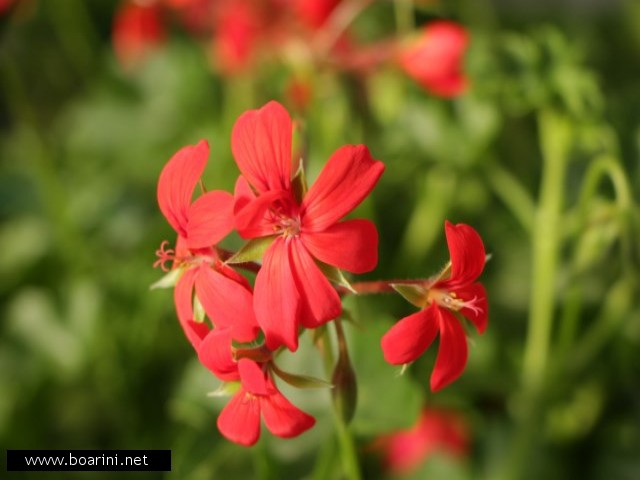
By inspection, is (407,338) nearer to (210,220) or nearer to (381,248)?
(210,220)

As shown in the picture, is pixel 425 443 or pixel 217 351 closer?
pixel 217 351

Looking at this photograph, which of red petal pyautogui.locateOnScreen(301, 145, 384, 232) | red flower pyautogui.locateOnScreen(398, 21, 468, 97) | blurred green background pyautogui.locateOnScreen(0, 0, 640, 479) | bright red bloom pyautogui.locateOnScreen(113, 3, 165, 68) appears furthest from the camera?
bright red bloom pyautogui.locateOnScreen(113, 3, 165, 68)

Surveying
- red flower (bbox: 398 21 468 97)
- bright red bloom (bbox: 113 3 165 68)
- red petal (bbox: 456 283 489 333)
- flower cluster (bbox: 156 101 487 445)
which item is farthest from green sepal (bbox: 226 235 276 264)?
bright red bloom (bbox: 113 3 165 68)

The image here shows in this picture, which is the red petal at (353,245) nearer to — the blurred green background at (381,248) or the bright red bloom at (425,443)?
the blurred green background at (381,248)

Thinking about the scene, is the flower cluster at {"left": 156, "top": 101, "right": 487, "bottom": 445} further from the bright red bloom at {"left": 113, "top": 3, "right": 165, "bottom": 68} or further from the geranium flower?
the bright red bloom at {"left": 113, "top": 3, "right": 165, "bottom": 68}

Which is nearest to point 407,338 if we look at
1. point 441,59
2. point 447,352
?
point 447,352

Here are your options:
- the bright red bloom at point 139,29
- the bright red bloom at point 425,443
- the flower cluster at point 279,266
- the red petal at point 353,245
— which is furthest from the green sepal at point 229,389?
the bright red bloom at point 139,29
